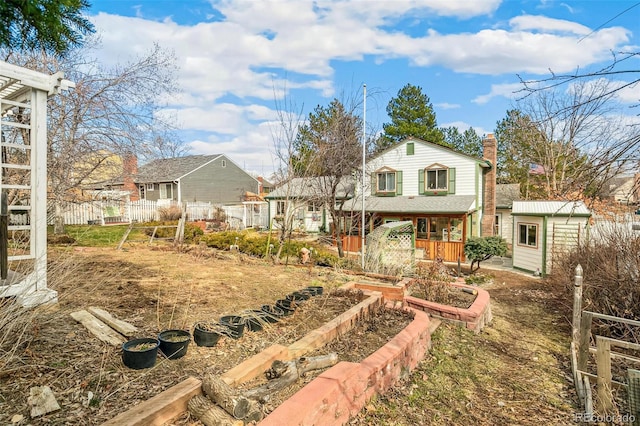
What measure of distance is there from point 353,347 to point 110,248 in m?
8.72

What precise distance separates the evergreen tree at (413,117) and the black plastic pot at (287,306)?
86.0 ft

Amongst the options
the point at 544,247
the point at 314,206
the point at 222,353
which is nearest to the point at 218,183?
the point at 314,206

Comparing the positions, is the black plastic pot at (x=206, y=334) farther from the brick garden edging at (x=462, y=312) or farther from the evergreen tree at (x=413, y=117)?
the evergreen tree at (x=413, y=117)

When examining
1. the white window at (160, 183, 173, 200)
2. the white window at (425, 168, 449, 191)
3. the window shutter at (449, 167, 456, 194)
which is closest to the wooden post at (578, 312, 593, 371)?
the window shutter at (449, 167, 456, 194)

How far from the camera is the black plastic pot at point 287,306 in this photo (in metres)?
4.53

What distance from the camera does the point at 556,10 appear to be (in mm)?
3438

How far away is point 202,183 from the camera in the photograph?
29.1m

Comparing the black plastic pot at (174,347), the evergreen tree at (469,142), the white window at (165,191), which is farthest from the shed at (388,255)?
the evergreen tree at (469,142)

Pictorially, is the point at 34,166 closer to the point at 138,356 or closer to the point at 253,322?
the point at 138,356

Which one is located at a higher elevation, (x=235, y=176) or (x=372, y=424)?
(x=235, y=176)

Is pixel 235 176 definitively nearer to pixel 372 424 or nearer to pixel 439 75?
pixel 439 75

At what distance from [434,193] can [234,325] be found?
663 inches

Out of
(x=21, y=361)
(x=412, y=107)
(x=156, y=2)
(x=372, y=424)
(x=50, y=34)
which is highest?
(x=412, y=107)

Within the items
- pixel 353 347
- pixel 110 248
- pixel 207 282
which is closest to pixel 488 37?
pixel 353 347
